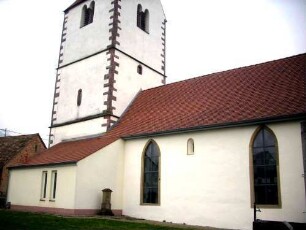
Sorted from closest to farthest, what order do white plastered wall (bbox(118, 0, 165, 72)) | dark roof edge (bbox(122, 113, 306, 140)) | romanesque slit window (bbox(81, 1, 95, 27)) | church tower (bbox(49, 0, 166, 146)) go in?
dark roof edge (bbox(122, 113, 306, 140)) → church tower (bbox(49, 0, 166, 146)) → white plastered wall (bbox(118, 0, 165, 72)) → romanesque slit window (bbox(81, 1, 95, 27))

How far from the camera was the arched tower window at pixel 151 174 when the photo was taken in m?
17.2

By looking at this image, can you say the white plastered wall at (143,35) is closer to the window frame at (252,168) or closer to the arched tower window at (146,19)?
the arched tower window at (146,19)

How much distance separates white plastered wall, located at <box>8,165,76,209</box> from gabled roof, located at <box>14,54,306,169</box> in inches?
21.7

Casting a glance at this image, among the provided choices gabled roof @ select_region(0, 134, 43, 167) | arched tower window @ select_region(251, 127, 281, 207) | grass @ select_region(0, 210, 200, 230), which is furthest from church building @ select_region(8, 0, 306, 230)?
gabled roof @ select_region(0, 134, 43, 167)

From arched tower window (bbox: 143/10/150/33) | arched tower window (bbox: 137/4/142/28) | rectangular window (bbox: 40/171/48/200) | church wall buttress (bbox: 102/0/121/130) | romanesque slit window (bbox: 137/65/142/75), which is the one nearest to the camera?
rectangular window (bbox: 40/171/48/200)

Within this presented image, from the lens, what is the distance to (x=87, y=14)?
2472cm

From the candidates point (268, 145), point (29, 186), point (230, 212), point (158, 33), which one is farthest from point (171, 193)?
point (158, 33)

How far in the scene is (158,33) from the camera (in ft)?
84.8

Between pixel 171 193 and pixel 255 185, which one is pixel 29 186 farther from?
pixel 255 185

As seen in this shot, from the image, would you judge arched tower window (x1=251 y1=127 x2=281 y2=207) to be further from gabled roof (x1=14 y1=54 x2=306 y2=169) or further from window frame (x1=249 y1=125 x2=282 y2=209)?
gabled roof (x1=14 y1=54 x2=306 y2=169)

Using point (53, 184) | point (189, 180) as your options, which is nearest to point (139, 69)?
point (53, 184)

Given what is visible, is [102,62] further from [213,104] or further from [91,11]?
[213,104]

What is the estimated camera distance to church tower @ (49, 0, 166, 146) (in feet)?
69.8

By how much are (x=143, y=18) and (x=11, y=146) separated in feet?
61.4
